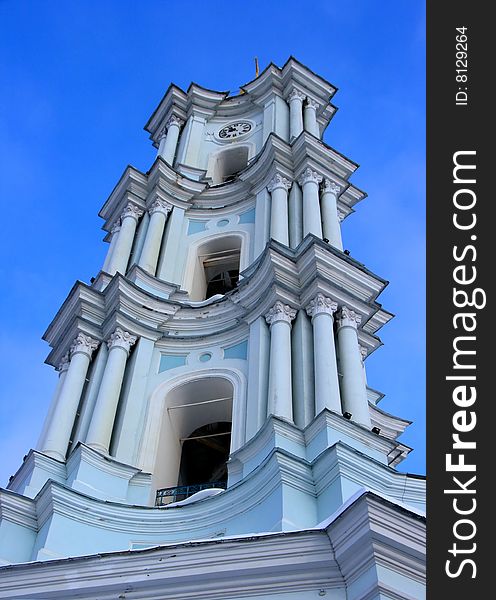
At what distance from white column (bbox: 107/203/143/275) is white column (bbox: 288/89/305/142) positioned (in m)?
4.71

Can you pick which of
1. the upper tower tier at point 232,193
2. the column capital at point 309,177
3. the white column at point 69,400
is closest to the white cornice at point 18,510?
the white column at point 69,400

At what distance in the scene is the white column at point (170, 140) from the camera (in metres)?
25.8

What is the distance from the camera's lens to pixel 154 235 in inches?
843

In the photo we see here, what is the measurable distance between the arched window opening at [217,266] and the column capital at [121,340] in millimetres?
3865

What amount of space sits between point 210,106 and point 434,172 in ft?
70.6

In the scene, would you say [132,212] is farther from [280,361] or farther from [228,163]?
[280,361]

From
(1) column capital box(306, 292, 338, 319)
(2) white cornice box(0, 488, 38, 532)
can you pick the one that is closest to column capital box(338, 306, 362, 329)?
(1) column capital box(306, 292, 338, 319)

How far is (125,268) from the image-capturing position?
2069 cm

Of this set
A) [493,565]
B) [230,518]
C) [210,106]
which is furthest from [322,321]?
[210,106]

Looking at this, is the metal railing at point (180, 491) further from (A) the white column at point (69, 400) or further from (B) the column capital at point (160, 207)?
(B) the column capital at point (160, 207)

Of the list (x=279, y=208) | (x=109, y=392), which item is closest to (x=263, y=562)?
(x=109, y=392)

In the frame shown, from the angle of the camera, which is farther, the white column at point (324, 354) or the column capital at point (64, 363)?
the column capital at point (64, 363)

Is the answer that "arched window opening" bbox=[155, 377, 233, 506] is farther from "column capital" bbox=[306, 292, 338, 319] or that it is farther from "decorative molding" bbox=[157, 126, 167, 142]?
"decorative molding" bbox=[157, 126, 167, 142]

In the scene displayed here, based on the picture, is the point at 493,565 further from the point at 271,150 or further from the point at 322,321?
the point at 271,150
